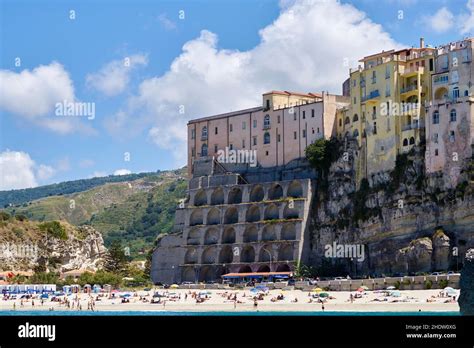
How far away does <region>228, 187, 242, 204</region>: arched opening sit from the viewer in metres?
107

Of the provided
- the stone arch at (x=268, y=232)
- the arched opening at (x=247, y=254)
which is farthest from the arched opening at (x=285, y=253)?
the arched opening at (x=247, y=254)

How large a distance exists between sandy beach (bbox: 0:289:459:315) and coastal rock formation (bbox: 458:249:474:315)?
28109 millimetres

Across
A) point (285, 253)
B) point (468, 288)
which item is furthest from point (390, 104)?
point (468, 288)

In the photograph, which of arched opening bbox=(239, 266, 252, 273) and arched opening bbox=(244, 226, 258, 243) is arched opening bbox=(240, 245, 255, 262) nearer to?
arched opening bbox=(244, 226, 258, 243)

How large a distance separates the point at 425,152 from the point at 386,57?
11369 mm

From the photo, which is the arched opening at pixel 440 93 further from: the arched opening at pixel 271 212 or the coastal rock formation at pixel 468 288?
the coastal rock formation at pixel 468 288

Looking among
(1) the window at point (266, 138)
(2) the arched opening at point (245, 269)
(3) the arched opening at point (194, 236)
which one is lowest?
(2) the arched opening at point (245, 269)

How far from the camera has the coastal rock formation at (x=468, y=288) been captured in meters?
36.5

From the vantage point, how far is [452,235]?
82.8m

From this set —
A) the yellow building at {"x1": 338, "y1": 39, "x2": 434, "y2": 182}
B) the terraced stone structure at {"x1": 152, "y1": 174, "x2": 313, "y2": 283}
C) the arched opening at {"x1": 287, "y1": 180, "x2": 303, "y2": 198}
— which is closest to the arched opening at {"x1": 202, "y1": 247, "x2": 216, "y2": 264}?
the terraced stone structure at {"x1": 152, "y1": 174, "x2": 313, "y2": 283}

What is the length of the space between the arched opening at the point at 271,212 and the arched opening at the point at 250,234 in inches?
74.7
